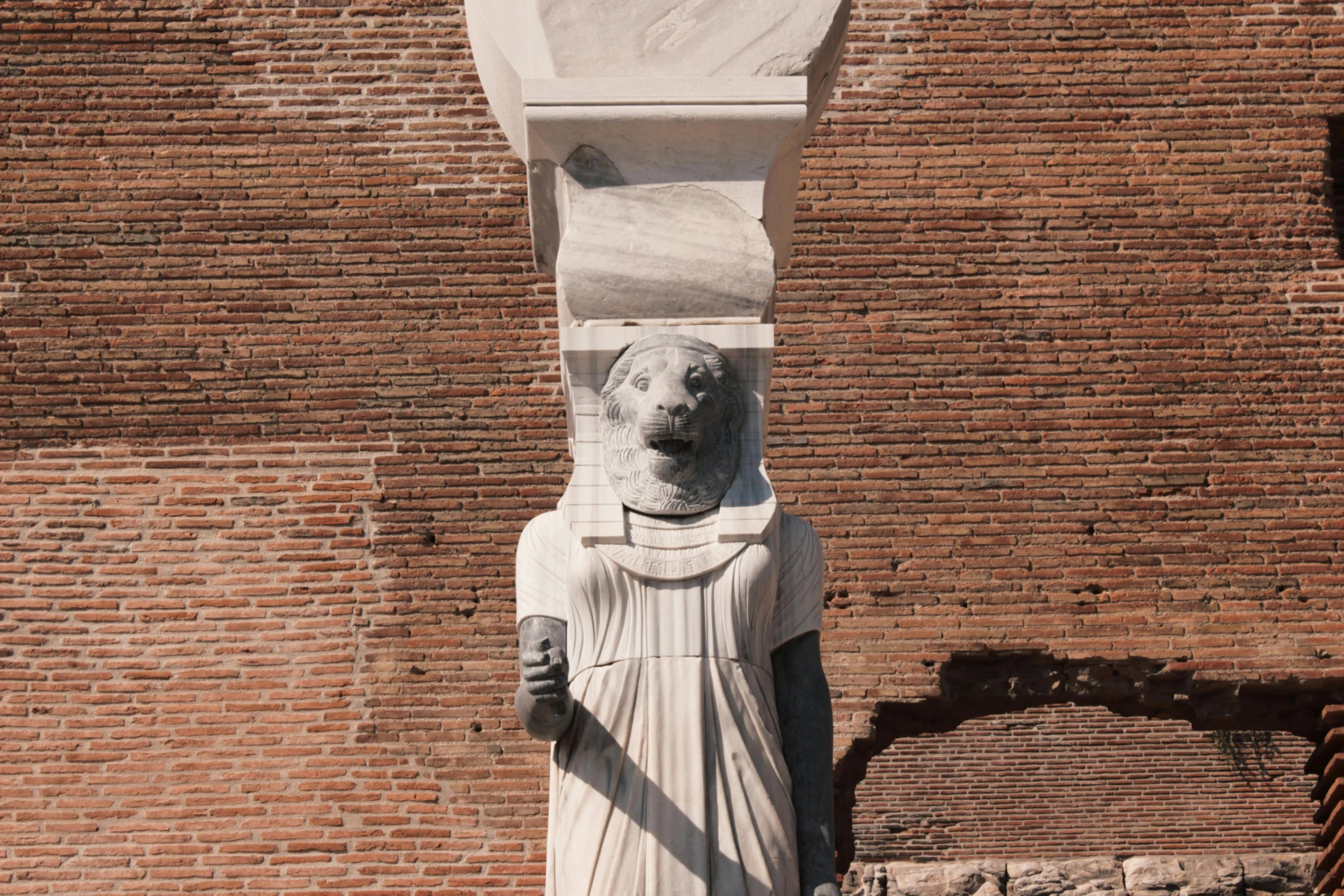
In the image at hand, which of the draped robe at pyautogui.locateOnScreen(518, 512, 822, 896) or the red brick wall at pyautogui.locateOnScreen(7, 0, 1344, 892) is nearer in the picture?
the draped robe at pyautogui.locateOnScreen(518, 512, 822, 896)

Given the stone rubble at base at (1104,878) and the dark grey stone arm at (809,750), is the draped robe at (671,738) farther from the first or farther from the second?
the stone rubble at base at (1104,878)

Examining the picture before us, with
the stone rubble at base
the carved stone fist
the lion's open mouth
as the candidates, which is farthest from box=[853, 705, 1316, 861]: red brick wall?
the carved stone fist

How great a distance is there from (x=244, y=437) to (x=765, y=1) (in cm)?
561

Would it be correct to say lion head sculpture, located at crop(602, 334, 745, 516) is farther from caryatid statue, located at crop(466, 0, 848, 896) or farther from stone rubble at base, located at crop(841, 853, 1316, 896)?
stone rubble at base, located at crop(841, 853, 1316, 896)

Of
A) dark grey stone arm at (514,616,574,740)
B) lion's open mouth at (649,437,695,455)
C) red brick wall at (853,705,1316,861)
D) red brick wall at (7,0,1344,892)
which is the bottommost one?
red brick wall at (853,705,1316,861)

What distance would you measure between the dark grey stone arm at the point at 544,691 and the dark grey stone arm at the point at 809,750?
38cm

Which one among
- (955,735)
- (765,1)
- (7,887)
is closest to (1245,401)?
(955,735)

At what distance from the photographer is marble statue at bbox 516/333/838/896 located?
2.64m

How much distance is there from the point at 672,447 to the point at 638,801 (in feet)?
1.97

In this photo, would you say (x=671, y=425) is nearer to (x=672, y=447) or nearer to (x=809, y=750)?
(x=672, y=447)

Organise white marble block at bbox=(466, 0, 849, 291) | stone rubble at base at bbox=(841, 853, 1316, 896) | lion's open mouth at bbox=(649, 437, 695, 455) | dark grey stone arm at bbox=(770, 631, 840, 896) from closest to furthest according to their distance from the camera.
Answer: dark grey stone arm at bbox=(770, 631, 840, 896) → lion's open mouth at bbox=(649, 437, 695, 455) → white marble block at bbox=(466, 0, 849, 291) → stone rubble at base at bbox=(841, 853, 1316, 896)

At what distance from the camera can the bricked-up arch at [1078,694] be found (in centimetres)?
782

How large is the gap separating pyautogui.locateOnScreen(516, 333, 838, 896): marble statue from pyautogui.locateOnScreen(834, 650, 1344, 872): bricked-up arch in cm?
508

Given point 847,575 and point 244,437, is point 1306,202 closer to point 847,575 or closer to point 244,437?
point 847,575
